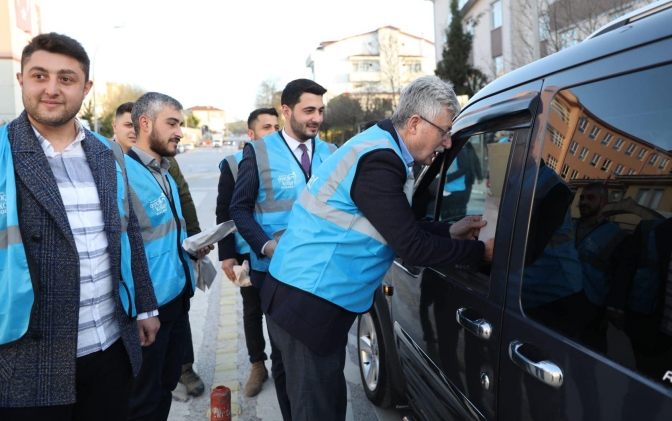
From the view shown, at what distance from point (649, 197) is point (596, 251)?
0.69 ft

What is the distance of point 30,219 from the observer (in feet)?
5.39

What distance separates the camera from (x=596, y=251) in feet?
4.80

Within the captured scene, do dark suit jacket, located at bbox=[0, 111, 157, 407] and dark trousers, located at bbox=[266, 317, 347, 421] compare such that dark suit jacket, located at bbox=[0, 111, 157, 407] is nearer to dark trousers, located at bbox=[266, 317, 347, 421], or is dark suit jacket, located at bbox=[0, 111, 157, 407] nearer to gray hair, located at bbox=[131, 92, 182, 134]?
dark trousers, located at bbox=[266, 317, 347, 421]

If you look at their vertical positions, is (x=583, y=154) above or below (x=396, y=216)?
above

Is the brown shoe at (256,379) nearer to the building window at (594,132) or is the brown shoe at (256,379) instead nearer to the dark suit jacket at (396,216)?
the dark suit jacket at (396,216)

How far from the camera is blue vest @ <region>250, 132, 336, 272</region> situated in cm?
321

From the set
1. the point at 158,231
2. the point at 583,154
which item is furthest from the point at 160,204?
the point at 583,154

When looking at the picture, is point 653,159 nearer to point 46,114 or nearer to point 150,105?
point 46,114

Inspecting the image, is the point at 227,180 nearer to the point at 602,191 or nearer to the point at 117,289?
the point at 117,289

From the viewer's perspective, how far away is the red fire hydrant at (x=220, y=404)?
2.67m

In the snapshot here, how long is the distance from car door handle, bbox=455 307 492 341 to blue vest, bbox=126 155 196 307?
154 cm

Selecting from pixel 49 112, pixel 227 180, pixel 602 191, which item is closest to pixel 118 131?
pixel 227 180

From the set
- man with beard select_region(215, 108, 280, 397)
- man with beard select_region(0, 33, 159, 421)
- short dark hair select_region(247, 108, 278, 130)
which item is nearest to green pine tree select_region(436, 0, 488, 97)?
short dark hair select_region(247, 108, 278, 130)

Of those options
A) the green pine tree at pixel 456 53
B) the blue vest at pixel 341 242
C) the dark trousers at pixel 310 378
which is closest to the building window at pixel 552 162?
the blue vest at pixel 341 242
